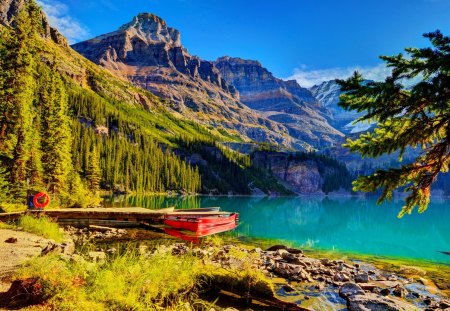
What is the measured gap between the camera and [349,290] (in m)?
17.1

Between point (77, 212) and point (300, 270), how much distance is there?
2251 centimetres

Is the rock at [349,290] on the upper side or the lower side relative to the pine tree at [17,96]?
lower

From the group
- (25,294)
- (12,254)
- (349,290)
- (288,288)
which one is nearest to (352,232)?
(349,290)

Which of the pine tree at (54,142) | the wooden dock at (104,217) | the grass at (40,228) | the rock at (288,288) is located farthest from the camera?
the pine tree at (54,142)

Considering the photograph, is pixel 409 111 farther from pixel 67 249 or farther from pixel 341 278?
pixel 67 249

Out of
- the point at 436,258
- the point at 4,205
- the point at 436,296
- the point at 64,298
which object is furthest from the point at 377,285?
the point at 4,205

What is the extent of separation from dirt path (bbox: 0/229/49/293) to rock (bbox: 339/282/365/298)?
14.8m

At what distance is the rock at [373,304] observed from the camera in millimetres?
13751

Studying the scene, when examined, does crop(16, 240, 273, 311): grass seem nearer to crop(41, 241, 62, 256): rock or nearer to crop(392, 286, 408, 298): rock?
crop(41, 241, 62, 256): rock

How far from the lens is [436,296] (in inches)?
768

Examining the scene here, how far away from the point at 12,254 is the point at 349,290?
1657cm

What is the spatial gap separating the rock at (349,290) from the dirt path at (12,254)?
48.7ft

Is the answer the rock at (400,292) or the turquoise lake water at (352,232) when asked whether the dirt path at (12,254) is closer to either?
the rock at (400,292)

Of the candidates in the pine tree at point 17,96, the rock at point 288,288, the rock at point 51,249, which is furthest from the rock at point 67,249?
the pine tree at point 17,96
